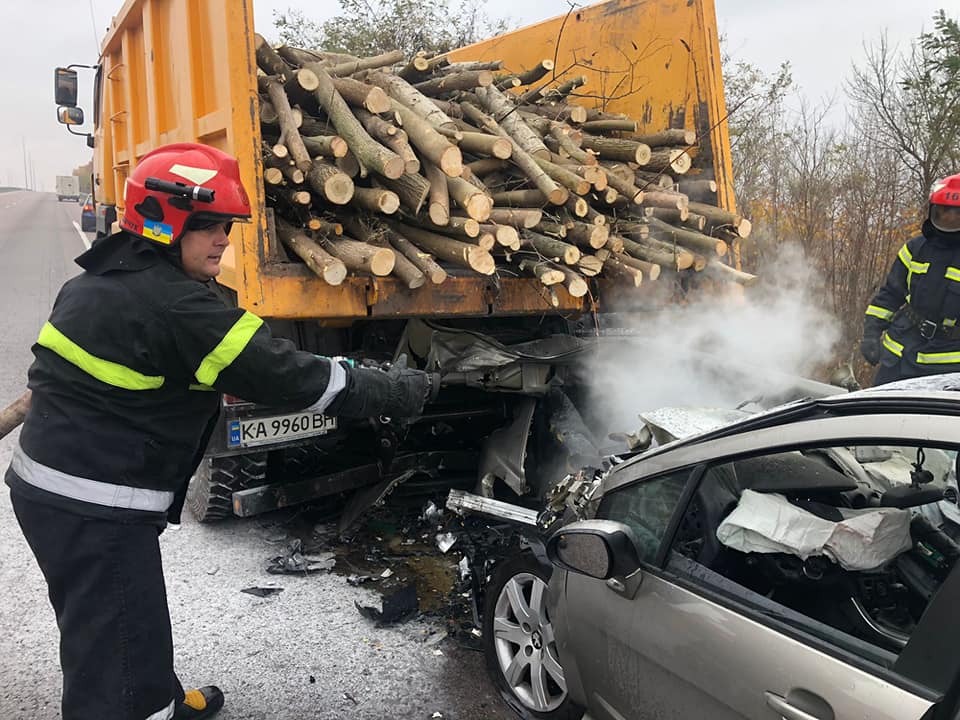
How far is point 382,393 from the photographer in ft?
7.73

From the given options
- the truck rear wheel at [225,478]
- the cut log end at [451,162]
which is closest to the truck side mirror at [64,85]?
the truck rear wheel at [225,478]

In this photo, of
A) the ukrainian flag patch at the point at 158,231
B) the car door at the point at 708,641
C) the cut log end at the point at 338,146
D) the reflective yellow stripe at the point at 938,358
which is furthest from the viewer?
the reflective yellow stripe at the point at 938,358

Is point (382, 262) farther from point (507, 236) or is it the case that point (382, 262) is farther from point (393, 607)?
point (393, 607)


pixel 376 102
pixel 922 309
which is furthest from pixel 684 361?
pixel 376 102

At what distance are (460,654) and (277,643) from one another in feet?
2.71

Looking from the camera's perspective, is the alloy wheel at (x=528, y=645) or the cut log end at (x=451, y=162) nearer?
the alloy wheel at (x=528, y=645)

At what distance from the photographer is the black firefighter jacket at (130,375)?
6.77ft

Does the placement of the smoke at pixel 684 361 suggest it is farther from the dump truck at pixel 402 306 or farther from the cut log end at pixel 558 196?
the cut log end at pixel 558 196

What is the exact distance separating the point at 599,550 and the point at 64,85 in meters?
8.12

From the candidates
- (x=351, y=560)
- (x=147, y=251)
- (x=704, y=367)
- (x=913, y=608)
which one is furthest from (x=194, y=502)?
(x=913, y=608)

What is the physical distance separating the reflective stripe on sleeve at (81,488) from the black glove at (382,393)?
0.63m

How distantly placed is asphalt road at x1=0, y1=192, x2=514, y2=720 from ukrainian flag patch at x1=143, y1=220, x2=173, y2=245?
185 centimetres

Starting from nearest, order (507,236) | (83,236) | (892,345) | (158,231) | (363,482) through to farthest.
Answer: (158,231), (507,236), (363,482), (892,345), (83,236)

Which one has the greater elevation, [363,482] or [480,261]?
[480,261]
